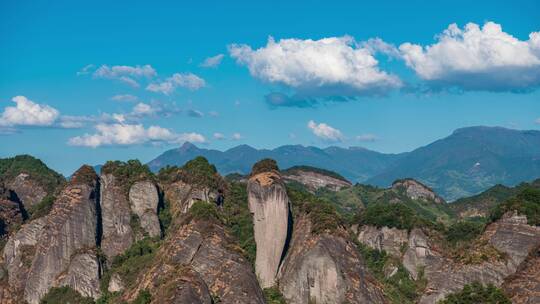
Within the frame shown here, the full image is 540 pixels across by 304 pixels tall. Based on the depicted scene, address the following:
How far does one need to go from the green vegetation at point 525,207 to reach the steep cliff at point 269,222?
22.7m

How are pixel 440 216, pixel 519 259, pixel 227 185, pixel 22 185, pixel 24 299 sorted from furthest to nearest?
pixel 440 216, pixel 22 185, pixel 227 185, pixel 24 299, pixel 519 259

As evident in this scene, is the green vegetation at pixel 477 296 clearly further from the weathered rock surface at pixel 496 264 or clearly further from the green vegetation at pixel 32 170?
the green vegetation at pixel 32 170

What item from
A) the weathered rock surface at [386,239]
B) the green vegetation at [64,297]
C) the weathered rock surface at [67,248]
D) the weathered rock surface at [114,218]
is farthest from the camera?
the weathered rock surface at [386,239]

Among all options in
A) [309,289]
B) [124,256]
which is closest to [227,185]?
[124,256]

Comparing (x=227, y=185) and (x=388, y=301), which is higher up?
(x=227, y=185)

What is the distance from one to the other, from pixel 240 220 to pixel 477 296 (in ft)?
114

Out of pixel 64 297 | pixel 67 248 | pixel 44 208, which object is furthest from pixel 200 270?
pixel 44 208

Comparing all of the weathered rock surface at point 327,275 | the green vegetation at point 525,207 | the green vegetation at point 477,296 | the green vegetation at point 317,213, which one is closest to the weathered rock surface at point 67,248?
the weathered rock surface at point 327,275

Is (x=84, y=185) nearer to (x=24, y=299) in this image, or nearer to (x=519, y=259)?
(x=24, y=299)

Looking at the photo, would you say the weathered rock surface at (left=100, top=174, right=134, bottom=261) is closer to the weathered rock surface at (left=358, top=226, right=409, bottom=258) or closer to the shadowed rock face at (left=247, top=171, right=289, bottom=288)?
the shadowed rock face at (left=247, top=171, right=289, bottom=288)

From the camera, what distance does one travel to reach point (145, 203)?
277ft

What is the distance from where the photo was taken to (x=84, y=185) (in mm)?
81375

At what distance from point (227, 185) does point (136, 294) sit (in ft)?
103

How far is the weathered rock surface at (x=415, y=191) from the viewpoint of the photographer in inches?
7293
